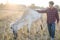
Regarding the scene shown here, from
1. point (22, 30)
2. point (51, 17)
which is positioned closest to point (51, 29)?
point (51, 17)

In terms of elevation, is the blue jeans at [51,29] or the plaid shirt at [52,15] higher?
the plaid shirt at [52,15]

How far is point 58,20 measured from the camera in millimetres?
1832

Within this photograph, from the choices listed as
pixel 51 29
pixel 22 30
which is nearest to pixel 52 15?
pixel 51 29

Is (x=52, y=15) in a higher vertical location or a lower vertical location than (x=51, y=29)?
higher

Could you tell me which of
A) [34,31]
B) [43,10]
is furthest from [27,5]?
[34,31]

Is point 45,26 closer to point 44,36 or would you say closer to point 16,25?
point 44,36

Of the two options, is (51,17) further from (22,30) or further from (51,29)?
(22,30)

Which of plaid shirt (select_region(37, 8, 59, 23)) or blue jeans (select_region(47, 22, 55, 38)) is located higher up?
→ plaid shirt (select_region(37, 8, 59, 23))


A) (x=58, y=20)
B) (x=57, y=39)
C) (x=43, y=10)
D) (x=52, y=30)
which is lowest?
(x=57, y=39)

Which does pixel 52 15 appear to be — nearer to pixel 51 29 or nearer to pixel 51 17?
pixel 51 17

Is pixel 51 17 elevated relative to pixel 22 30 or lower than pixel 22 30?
elevated

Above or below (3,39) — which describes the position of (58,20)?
above

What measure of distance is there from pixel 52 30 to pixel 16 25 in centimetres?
47

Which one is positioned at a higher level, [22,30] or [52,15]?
[52,15]
